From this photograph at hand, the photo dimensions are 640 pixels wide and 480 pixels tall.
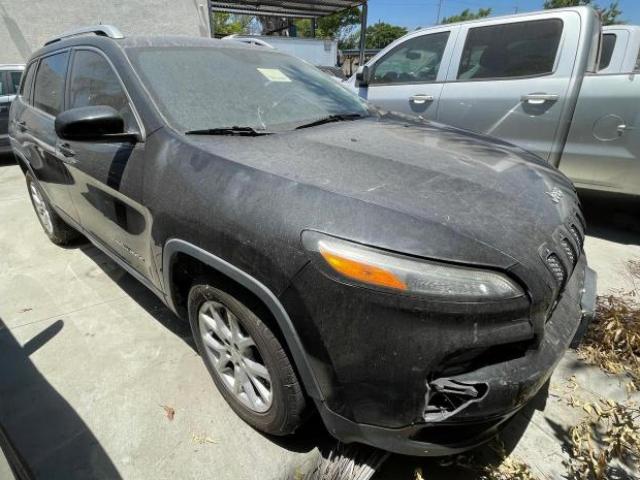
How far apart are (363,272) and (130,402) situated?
1.61 meters

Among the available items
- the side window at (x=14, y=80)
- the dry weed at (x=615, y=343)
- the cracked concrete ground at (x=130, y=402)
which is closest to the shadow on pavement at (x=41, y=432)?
the cracked concrete ground at (x=130, y=402)

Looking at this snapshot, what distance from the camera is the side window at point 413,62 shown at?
445cm

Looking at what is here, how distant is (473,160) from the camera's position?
5.87 ft

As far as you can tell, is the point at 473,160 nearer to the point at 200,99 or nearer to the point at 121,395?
the point at 200,99

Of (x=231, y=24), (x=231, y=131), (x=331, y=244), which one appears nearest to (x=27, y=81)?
(x=231, y=131)

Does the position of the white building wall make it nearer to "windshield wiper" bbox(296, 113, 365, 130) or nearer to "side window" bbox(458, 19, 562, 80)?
"side window" bbox(458, 19, 562, 80)

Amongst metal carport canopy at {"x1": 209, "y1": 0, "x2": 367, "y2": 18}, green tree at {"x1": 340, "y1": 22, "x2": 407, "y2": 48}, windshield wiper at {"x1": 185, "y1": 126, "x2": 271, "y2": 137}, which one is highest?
metal carport canopy at {"x1": 209, "y1": 0, "x2": 367, "y2": 18}

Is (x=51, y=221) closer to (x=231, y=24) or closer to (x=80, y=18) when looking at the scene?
(x=80, y=18)

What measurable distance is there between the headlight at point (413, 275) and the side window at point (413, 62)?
12.6 feet

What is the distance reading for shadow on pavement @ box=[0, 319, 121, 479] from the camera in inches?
68.2

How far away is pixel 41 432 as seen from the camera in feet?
6.29

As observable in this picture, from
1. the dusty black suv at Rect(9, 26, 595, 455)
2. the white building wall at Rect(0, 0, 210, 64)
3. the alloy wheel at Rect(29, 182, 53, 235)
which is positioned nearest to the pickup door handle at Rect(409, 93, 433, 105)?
the dusty black suv at Rect(9, 26, 595, 455)

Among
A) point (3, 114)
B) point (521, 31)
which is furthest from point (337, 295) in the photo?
point (3, 114)

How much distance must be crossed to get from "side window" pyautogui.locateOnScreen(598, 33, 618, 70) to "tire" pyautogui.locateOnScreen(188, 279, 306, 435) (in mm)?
5715
